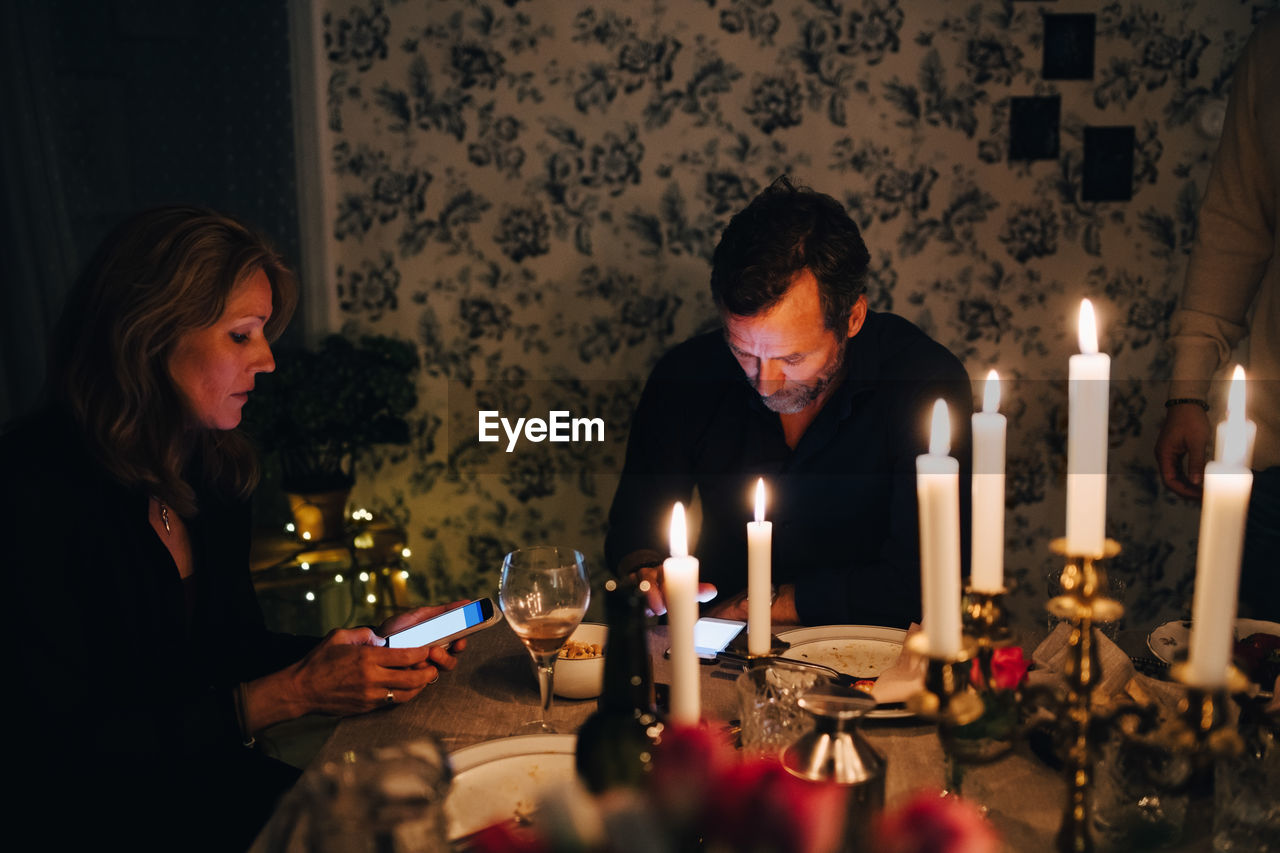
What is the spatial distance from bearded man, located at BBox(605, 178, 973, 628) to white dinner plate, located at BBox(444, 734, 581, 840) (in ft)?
1.78

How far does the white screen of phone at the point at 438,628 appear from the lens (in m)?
1.33

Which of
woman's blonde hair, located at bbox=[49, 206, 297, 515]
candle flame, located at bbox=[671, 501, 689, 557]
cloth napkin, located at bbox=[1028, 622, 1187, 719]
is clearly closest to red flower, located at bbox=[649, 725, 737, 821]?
candle flame, located at bbox=[671, 501, 689, 557]

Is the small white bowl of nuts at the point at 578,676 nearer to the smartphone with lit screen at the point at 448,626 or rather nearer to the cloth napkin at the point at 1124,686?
the smartphone with lit screen at the point at 448,626

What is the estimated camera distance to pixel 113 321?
4.66ft

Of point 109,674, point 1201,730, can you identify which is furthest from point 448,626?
point 1201,730

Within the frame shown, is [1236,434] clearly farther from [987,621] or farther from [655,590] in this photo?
[655,590]

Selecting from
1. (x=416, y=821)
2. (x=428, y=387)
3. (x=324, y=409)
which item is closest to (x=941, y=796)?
(x=416, y=821)

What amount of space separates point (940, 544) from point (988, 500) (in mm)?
86

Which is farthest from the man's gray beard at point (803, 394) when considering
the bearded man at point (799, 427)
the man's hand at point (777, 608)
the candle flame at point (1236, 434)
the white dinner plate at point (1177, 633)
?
the candle flame at point (1236, 434)

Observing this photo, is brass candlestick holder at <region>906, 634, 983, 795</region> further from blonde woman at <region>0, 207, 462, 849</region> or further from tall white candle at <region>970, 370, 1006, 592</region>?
blonde woman at <region>0, 207, 462, 849</region>

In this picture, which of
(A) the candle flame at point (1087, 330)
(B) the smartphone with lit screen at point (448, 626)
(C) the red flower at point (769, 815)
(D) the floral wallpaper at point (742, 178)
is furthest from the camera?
(D) the floral wallpaper at point (742, 178)

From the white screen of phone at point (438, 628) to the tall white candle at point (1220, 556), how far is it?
0.91 m

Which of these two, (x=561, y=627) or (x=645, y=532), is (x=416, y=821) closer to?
(x=561, y=627)

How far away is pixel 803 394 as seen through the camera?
6.30ft
